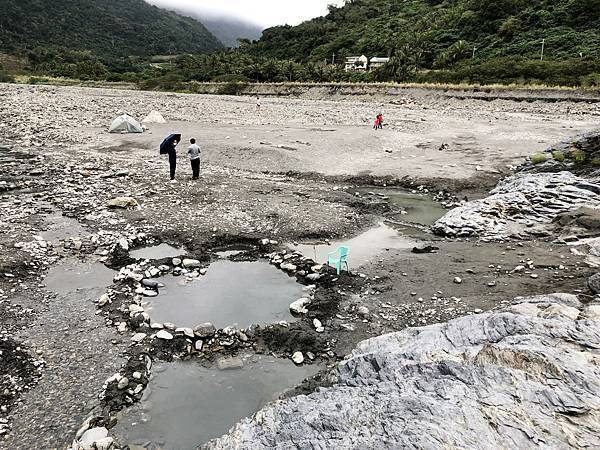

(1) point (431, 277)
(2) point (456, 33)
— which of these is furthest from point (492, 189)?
(2) point (456, 33)

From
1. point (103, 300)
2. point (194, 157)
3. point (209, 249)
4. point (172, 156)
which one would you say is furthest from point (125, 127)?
point (103, 300)

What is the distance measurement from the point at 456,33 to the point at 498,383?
96767 mm

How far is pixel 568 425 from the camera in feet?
13.7

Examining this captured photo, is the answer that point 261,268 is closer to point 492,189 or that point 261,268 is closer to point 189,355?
point 189,355

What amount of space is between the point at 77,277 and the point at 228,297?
3.44 meters

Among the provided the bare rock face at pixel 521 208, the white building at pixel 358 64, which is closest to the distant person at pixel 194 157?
the bare rock face at pixel 521 208

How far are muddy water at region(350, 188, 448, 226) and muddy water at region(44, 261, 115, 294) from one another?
887cm

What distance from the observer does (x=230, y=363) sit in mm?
7254

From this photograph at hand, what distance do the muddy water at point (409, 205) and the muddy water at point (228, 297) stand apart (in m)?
5.91

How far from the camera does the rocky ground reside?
7.03 metres

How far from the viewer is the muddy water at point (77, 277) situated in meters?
9.30

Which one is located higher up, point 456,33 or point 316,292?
point 456,33

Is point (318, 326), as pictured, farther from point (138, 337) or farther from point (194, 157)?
point (194, 157)

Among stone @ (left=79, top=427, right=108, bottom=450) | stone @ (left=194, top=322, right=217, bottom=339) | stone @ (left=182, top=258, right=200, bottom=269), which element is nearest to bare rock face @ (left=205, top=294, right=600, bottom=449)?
stone @ (left=79, top=427, right=108, bottom=450)
